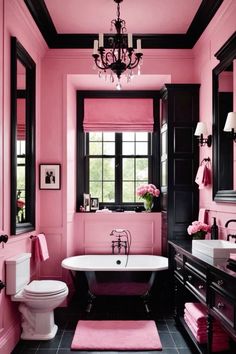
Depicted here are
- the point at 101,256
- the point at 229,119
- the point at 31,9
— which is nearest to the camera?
the point at 229,119

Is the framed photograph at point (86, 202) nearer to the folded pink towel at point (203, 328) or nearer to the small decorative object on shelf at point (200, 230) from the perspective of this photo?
the small decorative object on shelf at point (200, 230)

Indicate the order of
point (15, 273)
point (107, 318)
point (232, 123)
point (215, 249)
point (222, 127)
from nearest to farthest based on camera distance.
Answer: point (215, 249)
point (232, 123)
point (15, 273)
point (222, 127)
point (107, 318)

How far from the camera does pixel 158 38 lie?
4367mm

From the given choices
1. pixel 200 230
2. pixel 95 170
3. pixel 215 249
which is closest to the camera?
pixel 215 249

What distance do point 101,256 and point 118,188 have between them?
1.06 metres

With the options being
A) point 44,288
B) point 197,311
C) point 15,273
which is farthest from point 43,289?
point 197,311

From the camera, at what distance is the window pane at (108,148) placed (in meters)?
5.33

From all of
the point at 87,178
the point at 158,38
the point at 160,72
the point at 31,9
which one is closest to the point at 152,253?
the point at 87,178

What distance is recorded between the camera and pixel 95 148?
533cm

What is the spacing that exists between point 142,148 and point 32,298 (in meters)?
2.82

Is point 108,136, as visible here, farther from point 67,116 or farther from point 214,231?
point 214,231

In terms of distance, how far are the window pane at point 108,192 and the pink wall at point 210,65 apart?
1.45 meters

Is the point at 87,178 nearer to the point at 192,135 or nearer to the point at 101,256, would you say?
the point at 101,256

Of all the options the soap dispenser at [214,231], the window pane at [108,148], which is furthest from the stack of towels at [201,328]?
the window pane at [108,148]
